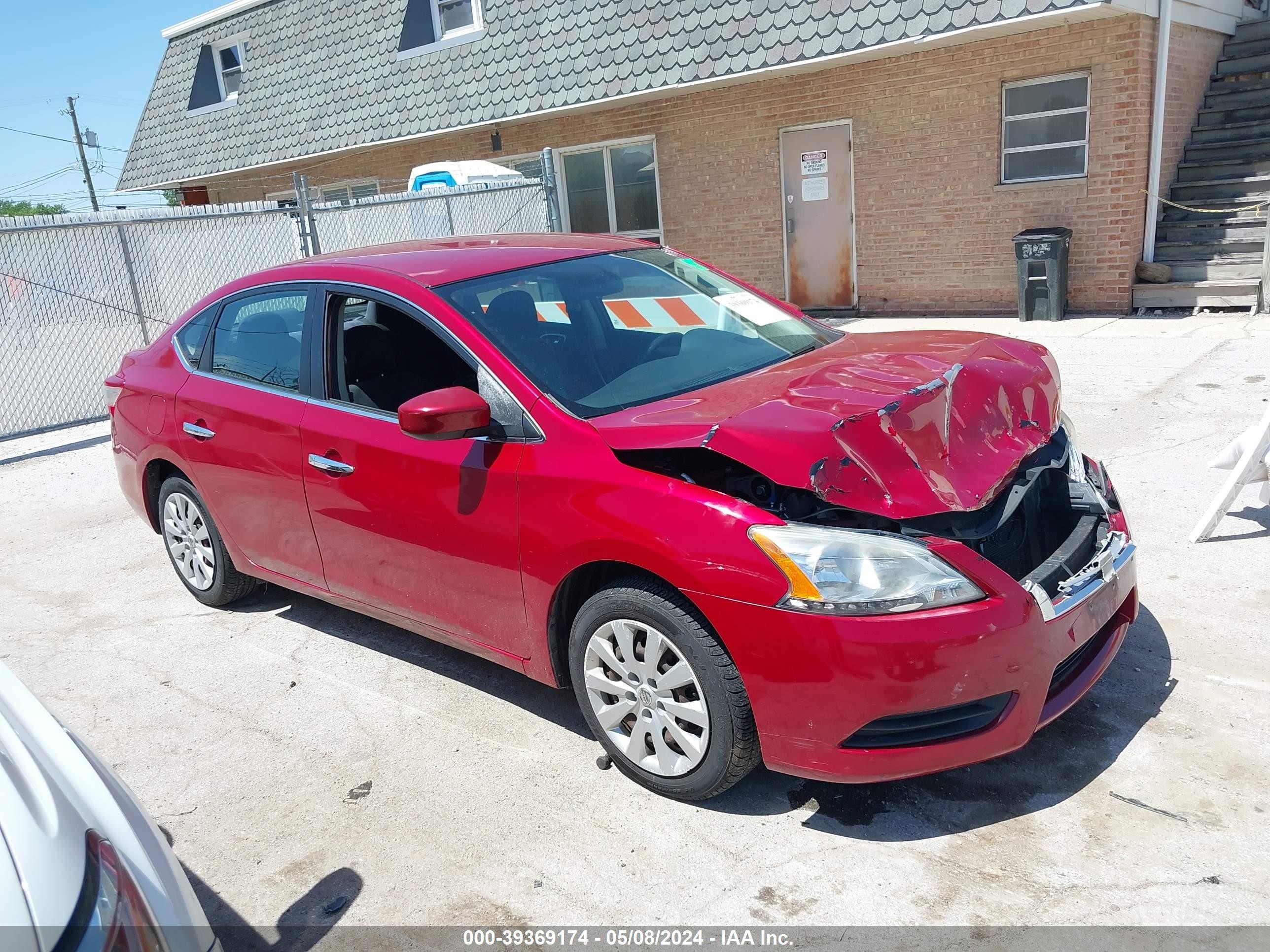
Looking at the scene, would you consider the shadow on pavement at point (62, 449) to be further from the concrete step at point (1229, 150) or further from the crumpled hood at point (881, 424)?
the concrete step at point (1229, 150)

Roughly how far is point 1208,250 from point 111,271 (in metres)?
11.6

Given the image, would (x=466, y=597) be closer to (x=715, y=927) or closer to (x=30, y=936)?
(x=715, y=927)

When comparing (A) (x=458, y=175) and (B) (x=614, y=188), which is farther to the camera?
(B) (x=614, y=188)

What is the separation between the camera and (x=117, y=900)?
1.78 meters

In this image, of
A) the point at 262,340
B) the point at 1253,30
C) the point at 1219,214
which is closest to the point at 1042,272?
the point at 1219,214

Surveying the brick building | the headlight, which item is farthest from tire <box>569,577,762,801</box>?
the brick building

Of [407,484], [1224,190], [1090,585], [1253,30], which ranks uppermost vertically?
[1253,30]

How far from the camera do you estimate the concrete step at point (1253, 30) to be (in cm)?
1268

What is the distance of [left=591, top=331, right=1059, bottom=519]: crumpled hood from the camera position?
284 cm

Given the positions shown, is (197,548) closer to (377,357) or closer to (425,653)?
(425,653)

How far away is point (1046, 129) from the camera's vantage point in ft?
36.3

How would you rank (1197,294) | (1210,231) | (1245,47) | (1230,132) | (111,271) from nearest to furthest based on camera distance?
(111,271) → (1197,294) → (1210,231) → (1230,132) → (1245,47)

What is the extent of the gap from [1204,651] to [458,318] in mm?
3067

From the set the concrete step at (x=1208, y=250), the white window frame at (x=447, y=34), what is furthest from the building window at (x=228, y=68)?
the concrete step at (x=1208, y=250)
